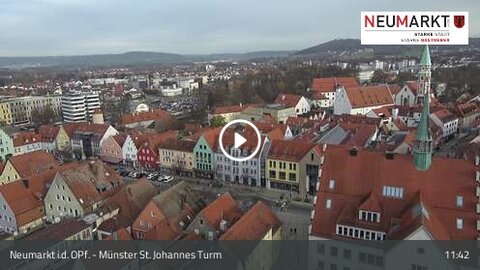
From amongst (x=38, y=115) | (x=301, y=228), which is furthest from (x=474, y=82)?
(x=38, y=115)

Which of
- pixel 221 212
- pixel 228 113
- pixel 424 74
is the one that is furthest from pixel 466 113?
pixel 221 212

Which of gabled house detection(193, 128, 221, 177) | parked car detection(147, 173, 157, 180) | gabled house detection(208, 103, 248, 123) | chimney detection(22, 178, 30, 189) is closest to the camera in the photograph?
chimney detection(22, 178, 30, 189)

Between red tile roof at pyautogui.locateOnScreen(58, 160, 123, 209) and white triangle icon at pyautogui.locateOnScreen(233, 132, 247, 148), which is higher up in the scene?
white triangle icon at pyautogui.locateOnScreen(233, 132, 247, 148)

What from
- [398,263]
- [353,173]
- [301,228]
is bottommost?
[301,228]

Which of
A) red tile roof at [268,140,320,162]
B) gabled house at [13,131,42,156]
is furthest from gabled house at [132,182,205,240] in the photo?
gabled house at [13,131,42,156]

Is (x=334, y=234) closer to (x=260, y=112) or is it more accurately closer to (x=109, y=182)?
(x=109, y=182)

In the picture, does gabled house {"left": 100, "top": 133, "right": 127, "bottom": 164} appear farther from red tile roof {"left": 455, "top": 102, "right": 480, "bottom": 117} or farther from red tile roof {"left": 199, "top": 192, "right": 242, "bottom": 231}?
red tile roof {"left": 455, "top": 102, "right": 480, "bottom": 117}
